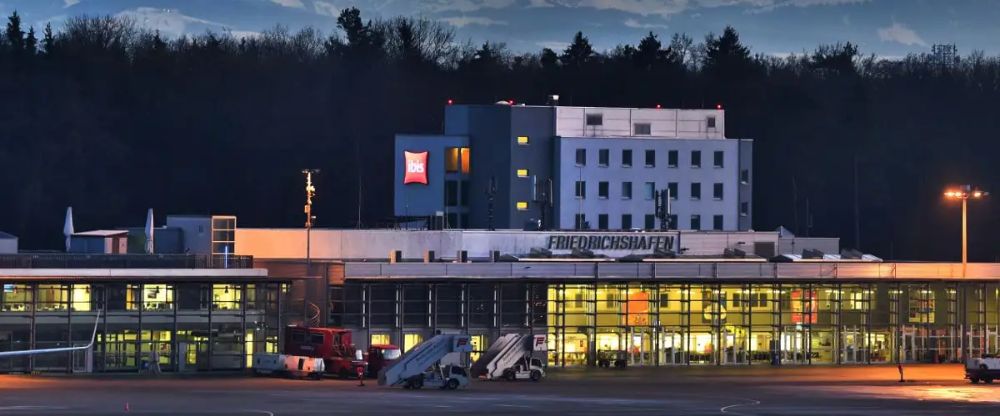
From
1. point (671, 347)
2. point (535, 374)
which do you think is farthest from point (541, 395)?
point (671, 347)

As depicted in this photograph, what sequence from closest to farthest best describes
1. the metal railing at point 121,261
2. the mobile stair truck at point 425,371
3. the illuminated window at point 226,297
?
1. the mobile stair truck at point 425,371
2. the metal railing at point 121,261
3. the illuminated window at point 226,297

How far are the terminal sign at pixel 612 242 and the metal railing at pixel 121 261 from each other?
2191cm

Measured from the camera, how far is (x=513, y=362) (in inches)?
3834

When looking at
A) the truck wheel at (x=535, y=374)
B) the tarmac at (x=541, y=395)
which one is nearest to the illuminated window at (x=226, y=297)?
the tarmac at (x=541, y=395)

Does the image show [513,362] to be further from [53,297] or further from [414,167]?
[414,167]

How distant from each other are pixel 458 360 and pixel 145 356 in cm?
1644

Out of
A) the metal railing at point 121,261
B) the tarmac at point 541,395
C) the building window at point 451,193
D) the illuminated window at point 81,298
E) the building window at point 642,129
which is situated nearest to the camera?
the tarmac at point 541,395

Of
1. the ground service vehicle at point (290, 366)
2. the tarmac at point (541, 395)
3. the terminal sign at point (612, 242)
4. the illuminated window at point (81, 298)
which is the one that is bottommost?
A: the tarmac at point (541, 395)

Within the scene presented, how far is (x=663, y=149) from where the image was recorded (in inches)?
5404

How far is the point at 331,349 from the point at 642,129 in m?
46.0

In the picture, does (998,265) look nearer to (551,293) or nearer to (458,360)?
(551,293)

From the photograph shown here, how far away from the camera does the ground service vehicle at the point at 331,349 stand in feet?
319

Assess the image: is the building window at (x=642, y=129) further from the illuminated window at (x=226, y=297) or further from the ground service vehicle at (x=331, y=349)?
the ground service vehicle at (x=331, y=349)

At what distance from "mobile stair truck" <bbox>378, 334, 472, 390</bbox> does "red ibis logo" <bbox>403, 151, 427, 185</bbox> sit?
42.5m
